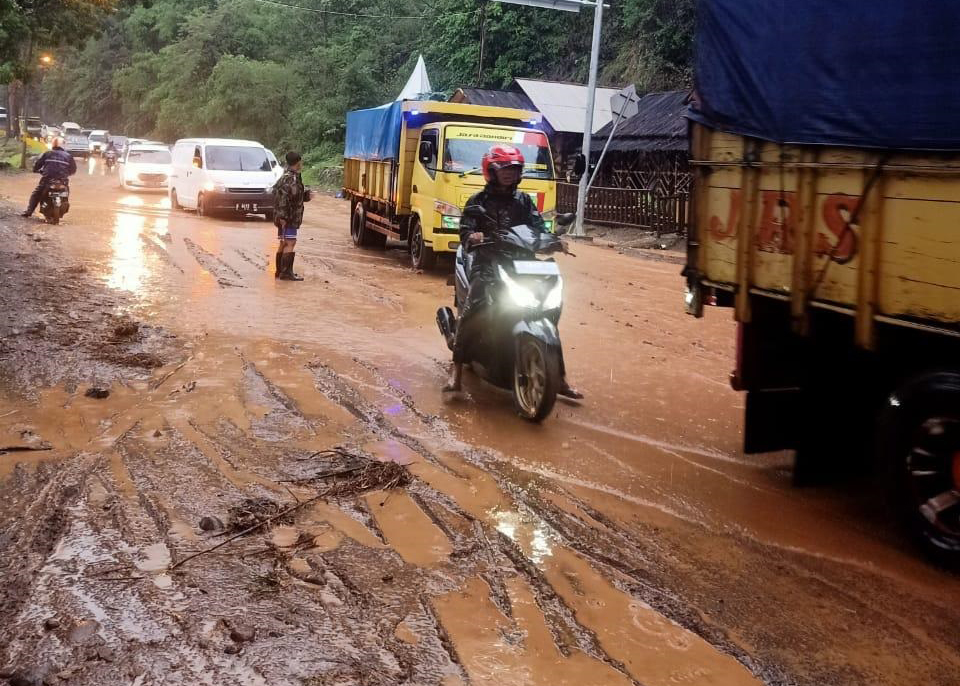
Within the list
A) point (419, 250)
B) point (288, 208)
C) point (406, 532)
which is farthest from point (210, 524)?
point (419, 250)

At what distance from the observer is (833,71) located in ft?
15.0

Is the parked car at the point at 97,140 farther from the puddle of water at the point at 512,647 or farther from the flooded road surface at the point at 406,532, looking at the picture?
the puddle of water at the point at 512,647

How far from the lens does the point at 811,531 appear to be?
15.7ft

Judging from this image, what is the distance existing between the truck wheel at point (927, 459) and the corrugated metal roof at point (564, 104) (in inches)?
1078

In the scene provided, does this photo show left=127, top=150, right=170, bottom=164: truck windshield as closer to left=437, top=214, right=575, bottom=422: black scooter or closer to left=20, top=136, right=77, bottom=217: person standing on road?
left=20, top=136, right=77, bottom=217: person standing on road

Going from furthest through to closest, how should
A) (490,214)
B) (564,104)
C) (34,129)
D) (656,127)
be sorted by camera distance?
(34,129), (564,104), (656,127), (490,214)

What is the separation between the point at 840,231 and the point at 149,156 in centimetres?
2935

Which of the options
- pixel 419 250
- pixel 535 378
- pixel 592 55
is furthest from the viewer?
pixel 592 55

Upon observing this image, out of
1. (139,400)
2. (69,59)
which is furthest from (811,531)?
(69,59)

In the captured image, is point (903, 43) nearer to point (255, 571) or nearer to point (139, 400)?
point (255, 571)

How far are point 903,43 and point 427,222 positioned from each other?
1071cm

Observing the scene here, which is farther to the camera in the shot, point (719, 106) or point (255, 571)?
point (719, 106)

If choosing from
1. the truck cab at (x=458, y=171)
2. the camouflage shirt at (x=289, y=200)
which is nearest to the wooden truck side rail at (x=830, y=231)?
the camouflage shirt at (x=289, y=200)

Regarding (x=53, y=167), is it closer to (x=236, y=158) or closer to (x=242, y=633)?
(x=236, y=158)
